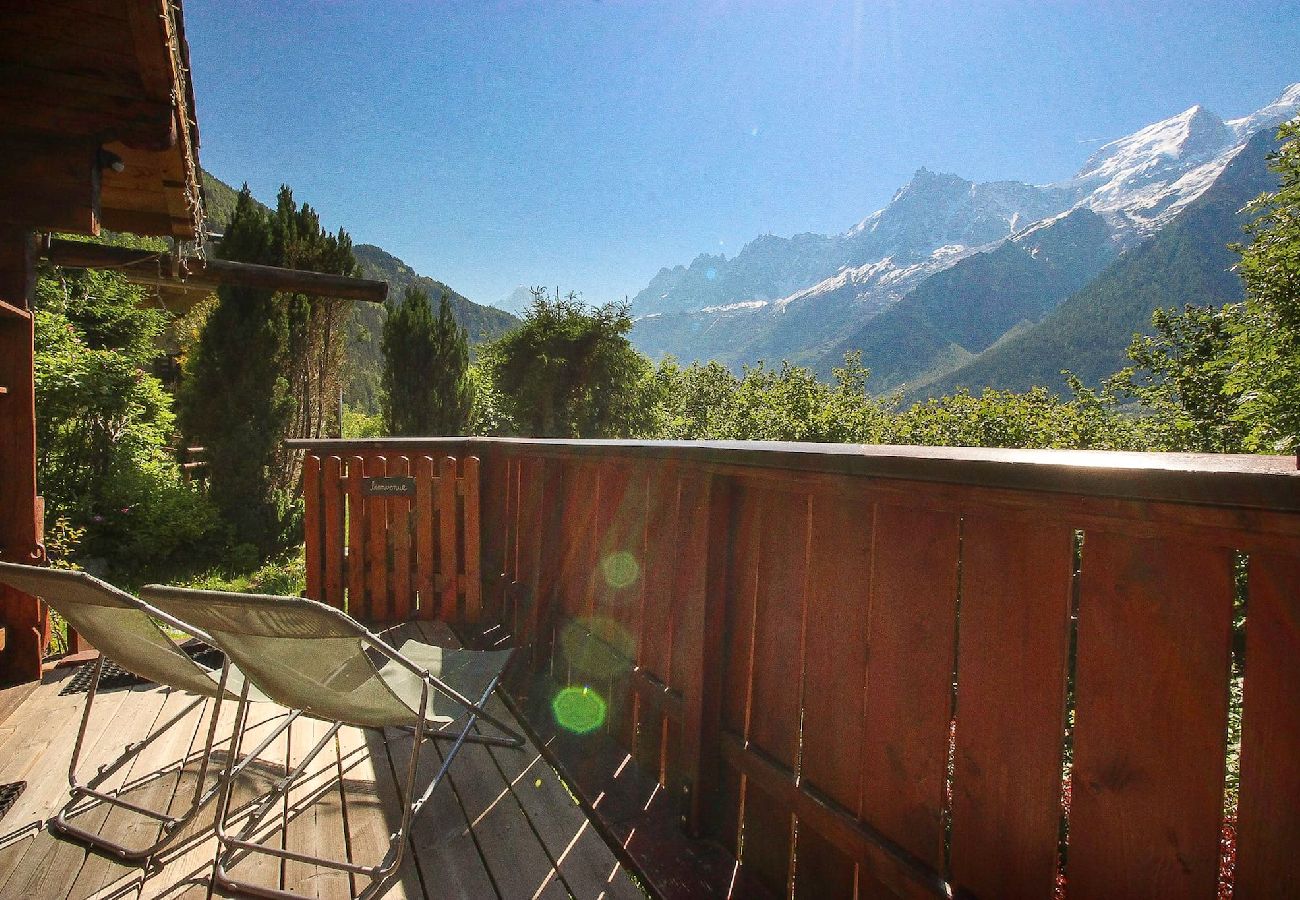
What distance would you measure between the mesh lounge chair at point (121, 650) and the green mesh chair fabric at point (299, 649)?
4.7 inches

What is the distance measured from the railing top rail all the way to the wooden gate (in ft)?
9.22

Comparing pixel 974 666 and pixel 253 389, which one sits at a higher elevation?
pixel 253 389

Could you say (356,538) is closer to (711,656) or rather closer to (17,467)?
(17,467)

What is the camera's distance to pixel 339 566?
4.38 metres

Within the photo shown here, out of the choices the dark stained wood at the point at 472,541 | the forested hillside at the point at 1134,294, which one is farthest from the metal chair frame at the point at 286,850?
the forested hillside at the point at 1134,294

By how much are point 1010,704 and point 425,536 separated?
3803 millimetres

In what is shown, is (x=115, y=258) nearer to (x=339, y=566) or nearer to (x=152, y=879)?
(x=339, y=566)

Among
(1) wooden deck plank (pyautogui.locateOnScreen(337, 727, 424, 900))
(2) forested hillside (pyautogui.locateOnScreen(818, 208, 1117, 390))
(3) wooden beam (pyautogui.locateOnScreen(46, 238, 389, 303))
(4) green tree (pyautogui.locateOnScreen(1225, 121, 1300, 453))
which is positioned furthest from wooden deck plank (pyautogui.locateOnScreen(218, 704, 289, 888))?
(2) forested hillside (pyautogui.locateOnScreen(818, 208, 1117, 390))

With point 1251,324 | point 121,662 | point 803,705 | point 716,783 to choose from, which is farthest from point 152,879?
point 1251,324

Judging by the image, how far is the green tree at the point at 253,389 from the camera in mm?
10312

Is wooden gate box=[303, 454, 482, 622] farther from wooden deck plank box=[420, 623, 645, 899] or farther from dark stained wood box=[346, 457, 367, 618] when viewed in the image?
wooden deck plank box=[420, 623, 645, 899]

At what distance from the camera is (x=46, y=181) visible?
2.96 m

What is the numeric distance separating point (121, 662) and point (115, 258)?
4.49 metres

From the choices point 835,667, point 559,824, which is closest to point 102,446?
point 559,824
